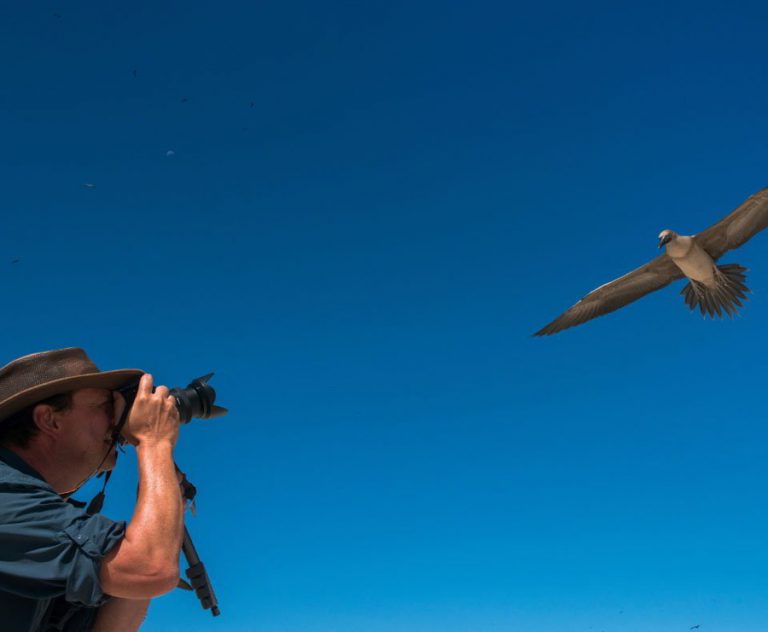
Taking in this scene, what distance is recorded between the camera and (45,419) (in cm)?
249

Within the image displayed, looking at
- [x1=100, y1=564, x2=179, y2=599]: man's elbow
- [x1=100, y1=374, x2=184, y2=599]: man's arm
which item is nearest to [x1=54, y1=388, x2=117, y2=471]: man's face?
[x1=100, y1=374, x2=184, y2=599]: man's arm

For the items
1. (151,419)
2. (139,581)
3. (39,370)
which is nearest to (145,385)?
(151,419)

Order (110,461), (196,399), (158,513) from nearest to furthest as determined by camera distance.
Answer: (158,513), (110,461), (196,399)

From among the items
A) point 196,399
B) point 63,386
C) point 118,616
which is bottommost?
point 118,616

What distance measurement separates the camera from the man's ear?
248cm

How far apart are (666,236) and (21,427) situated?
14132 millimetres

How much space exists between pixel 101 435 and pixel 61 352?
322 millimetres

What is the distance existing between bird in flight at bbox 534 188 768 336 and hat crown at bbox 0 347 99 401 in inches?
530

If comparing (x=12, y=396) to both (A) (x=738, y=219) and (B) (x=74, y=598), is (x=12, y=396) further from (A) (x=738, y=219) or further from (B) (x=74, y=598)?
(A) (x=738, y=219)

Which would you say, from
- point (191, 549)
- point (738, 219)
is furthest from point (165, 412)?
point (738, 219)

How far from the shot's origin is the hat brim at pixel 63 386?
2.41m

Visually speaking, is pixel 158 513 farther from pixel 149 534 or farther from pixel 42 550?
pixel 42 550

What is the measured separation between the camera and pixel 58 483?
8.58 ft

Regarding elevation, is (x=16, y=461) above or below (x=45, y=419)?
below
